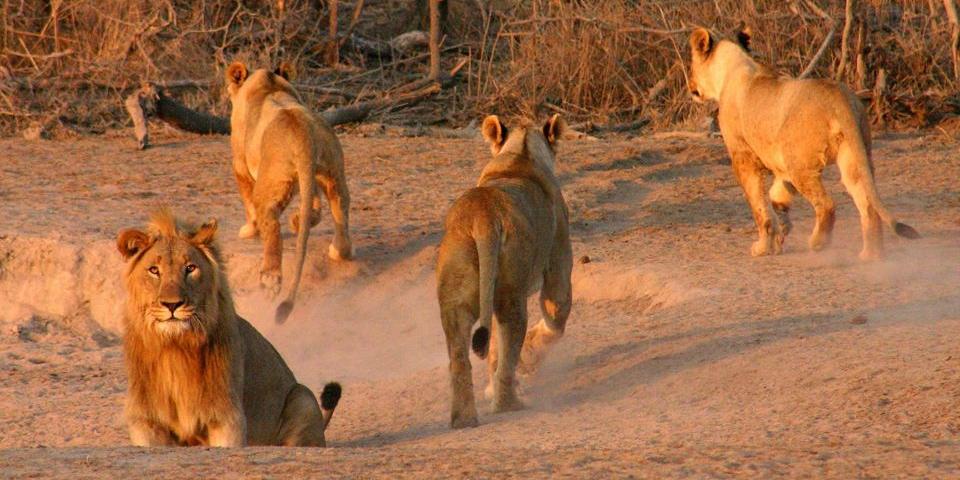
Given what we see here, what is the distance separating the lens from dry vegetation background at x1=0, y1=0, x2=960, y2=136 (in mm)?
13258

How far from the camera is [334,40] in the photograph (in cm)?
1507

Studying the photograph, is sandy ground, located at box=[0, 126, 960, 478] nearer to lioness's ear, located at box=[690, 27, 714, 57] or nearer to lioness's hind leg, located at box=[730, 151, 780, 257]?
lioness's hind leg, located at box=[730, 151, 780, 257]

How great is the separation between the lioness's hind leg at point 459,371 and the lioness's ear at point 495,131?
134 centimetres

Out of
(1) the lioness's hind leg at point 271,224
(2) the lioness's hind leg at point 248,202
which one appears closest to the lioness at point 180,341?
(1) the lioness's hind leg at point 271,224

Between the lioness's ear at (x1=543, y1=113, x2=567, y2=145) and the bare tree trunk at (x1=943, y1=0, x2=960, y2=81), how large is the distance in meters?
6.06

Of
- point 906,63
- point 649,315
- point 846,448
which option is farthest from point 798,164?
point 906,63

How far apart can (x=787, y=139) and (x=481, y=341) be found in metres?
3.52

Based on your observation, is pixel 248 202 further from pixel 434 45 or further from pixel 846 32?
pixel 846 32

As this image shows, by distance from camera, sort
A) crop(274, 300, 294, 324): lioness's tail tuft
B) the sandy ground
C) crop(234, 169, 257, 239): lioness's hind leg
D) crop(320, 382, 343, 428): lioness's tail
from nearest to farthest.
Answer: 1. the sandy ground
2. crop(320, 382, 343, 428): lioness's tail
3. crop(274, 300, 294, 324): lioness's tail tuft
4. crop(234, 169, 257, 239): lioness's hind leg

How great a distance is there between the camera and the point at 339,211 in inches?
359

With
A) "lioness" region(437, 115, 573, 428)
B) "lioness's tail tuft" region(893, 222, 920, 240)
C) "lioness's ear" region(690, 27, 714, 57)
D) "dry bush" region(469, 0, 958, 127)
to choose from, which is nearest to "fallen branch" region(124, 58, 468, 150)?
"dry bush" region(469, 0, 958, 127)

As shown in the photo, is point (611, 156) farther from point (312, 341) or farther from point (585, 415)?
point (585, 415)

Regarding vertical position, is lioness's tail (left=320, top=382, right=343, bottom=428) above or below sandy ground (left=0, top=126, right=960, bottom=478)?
above

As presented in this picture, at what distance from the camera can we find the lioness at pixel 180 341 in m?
5.51
